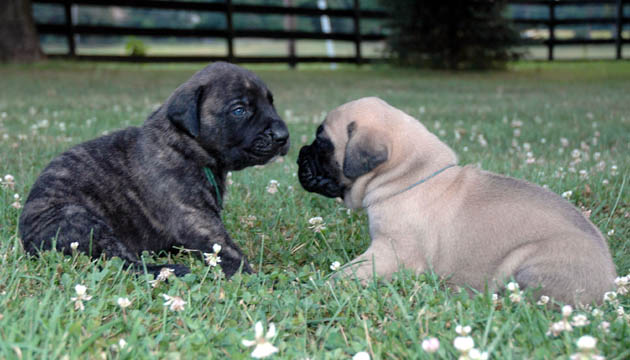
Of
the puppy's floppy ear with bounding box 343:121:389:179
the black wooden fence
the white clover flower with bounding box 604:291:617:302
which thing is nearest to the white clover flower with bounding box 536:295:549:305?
the white clover flower with bounding box 604:291:617:302

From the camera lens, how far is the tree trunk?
64.1 feet

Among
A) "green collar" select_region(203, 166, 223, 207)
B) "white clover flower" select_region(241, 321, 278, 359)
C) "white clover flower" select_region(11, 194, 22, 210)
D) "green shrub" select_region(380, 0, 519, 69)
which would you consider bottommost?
"white clover flower" select_region(241, 321, 278, 359)

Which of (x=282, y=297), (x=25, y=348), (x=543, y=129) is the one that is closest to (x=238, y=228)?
(x=282, y=297)

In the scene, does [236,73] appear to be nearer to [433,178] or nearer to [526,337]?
[433,178]

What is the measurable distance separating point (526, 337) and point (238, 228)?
7.93 ft

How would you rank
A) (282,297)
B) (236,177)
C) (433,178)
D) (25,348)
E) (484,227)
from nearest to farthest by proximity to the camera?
(25,348)
(282,297)
(484,227)
(433,178)
(236,177)

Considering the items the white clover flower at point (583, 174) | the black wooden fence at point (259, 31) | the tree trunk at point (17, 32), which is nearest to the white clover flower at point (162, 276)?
the white clover flower at point (583, 174)

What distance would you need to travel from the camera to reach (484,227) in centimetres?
332

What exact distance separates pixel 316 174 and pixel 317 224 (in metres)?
0.47

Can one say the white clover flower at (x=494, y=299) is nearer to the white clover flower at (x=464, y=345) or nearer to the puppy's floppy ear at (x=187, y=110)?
the white clover flower at (x=464, y=345)

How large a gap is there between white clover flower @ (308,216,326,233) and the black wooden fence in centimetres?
1910

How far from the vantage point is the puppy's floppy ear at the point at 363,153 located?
3.58m

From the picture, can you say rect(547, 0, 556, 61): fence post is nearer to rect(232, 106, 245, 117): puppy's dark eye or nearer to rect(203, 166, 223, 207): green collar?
rect(232, 106, 245, 117): puppy's dark eye

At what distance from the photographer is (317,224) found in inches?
168
